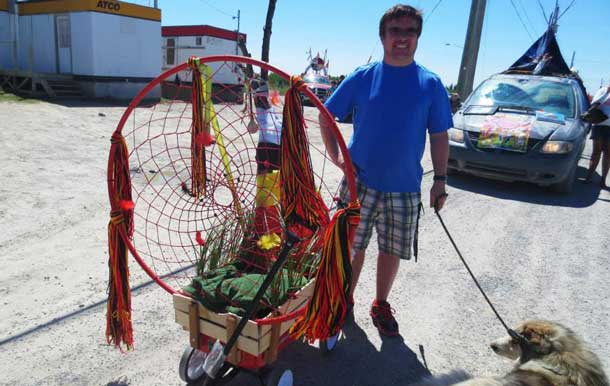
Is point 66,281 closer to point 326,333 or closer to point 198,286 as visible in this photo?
point 198,286

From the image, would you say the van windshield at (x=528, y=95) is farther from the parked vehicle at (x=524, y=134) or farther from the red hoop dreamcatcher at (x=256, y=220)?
the red hoop dreamcatcher at (x=256, y=220)

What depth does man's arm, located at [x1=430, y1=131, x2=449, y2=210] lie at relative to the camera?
2.71 meters

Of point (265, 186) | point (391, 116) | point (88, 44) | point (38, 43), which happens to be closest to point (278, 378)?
point (265, 186)

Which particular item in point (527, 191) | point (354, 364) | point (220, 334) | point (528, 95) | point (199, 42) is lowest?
point (354, 364)

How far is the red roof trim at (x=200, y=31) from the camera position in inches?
922

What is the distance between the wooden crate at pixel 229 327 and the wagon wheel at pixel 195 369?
18 cm

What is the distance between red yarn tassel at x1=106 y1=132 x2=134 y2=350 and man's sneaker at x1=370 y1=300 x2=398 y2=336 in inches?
60.4

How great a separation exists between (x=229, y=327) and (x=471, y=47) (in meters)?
13.6

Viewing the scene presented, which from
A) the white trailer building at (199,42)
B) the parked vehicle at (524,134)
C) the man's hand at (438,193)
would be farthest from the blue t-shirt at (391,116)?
the white trailer building at (199,42)

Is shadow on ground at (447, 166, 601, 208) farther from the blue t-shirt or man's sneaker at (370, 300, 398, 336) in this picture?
the blue t-shirt

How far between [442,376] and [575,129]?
5.51m

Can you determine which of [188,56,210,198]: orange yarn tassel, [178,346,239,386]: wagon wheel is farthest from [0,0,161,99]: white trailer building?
[178,346,239,386]: wagon wheel

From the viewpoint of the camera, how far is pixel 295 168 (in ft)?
7.07

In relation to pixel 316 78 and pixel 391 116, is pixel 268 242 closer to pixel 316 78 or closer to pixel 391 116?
pixel 391 116
